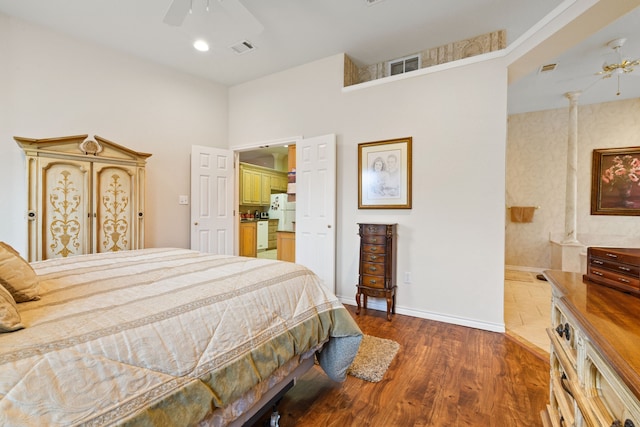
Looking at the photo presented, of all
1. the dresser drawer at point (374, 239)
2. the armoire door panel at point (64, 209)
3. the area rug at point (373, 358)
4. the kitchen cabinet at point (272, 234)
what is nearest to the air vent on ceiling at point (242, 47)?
the armoire door panel at point (64, 209)

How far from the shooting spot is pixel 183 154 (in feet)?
12.9

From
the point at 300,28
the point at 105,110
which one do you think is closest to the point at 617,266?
the point at 300,28

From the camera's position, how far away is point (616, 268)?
38.9 inches

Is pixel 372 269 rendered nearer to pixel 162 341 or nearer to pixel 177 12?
pixel 162 341

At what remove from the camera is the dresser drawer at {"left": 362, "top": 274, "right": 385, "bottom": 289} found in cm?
298

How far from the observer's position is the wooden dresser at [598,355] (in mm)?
574

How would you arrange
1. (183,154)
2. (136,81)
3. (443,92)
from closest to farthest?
(443,92), (136,81), (183,154)

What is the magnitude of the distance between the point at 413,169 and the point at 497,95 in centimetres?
101

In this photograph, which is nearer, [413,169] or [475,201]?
[475,201]

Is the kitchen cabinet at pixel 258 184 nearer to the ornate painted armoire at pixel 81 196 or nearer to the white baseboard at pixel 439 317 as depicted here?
the ornate painted armoire at pixel 81 196

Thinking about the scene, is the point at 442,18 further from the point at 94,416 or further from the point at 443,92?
the point at 94,416

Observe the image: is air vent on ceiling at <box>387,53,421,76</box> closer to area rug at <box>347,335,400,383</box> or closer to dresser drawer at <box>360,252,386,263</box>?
dresser drawer at <box>360,252,386,263</box>

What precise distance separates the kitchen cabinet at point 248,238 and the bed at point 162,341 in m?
4.45

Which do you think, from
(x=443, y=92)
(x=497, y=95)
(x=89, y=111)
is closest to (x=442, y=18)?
(x=443, y=92)
